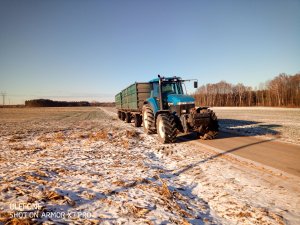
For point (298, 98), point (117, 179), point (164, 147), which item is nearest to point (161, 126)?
point (164, 147)

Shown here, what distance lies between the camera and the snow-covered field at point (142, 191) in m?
3.20

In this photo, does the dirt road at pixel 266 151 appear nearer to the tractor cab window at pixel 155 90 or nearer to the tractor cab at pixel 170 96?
the tractor cab at pixel 170 96

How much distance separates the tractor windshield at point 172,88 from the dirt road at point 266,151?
10.3 ft

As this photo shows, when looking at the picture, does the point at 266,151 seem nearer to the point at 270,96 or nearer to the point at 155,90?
the point at 155,90

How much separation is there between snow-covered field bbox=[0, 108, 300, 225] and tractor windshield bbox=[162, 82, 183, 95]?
15.1ft

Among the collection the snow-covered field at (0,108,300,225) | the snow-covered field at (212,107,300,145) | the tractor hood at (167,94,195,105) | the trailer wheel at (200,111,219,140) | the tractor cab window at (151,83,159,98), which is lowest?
the snow-covered field at (0,108,300,225)

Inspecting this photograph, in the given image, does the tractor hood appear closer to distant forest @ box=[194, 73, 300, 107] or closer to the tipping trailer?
the tipping trailer

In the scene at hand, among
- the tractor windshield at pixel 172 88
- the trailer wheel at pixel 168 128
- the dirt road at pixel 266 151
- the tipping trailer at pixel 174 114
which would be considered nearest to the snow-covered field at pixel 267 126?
the dirt road at pixel 266 151

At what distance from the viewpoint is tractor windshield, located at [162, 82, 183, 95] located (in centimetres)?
1066

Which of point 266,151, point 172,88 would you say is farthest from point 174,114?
point 266,151

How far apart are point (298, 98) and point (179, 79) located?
56.3 meters

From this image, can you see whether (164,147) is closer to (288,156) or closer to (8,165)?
(288,156)

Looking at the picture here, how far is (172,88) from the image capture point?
1093cm

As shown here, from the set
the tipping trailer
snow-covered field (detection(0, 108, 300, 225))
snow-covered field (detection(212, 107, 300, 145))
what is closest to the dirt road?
snow-covered field (detection(0, 108, 300, 225))
